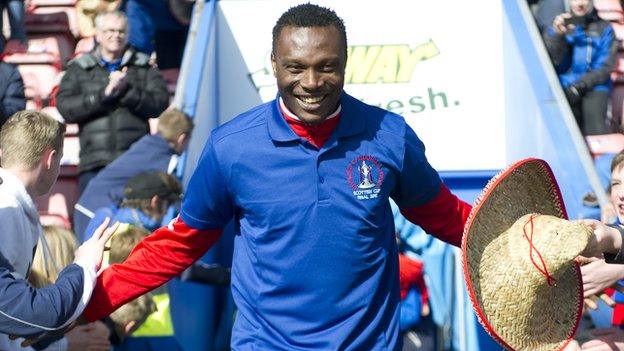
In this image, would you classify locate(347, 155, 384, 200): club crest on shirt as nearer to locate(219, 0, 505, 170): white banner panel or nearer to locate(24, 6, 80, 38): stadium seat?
locate(219, 0, 505, 170): white banner panel

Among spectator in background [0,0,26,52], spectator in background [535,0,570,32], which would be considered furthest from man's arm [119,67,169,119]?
spectator in background [535,0,570,32]

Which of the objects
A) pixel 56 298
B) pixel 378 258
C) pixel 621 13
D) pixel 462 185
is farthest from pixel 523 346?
pixel 621 13

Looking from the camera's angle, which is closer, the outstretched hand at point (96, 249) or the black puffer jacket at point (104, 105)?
the outstretched hand at point (96, 249)

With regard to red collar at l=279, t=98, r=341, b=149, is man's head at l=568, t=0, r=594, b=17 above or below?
below

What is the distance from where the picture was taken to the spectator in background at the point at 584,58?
909 centimetres

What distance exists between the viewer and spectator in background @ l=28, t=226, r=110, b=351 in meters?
5.43

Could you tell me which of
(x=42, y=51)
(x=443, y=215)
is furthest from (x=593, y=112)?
(x=443, y=215)

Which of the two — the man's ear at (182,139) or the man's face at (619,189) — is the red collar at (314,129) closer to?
the man's face at (619,189)

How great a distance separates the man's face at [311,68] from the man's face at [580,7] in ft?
18.5

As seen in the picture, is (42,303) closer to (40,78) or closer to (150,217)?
(150,217)

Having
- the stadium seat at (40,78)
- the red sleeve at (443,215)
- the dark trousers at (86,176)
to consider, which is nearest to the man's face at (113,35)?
the dark trousers at (86,176)

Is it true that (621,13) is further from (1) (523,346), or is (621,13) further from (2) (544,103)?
(1) (523,346)

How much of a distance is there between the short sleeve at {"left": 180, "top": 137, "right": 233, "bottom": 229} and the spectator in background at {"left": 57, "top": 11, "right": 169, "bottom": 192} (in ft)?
12.7

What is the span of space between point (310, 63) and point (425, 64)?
182 inches
